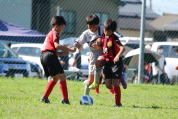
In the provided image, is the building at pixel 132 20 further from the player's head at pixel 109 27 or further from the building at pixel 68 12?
the player's head at pixel 109 27

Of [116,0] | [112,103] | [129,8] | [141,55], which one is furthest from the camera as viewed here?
[129,8]

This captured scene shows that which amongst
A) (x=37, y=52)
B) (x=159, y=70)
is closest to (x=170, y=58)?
(x=159, y=70)

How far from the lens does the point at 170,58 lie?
15.2 metres

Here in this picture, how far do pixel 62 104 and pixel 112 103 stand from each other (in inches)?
38.9

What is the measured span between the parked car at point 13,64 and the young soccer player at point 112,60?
22.3ft

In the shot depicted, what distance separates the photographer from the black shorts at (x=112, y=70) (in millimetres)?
6762

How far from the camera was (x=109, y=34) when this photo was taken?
22.5 ft

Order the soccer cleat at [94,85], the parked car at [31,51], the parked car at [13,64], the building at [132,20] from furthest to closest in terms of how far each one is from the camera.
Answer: the building at [132,20] < the parked car at [31,51] < the parked car at [13,64] < the soccer cleat at [94,85]

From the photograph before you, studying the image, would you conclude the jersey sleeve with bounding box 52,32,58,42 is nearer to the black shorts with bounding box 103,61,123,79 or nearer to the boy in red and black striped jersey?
the boy in red and black striped jersey

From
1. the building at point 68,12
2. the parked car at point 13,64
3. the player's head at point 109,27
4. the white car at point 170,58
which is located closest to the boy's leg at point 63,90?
the player's head at point 109,27

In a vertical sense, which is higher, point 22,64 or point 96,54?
point 96,54

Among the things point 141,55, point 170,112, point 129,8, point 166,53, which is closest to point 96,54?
point 170,112

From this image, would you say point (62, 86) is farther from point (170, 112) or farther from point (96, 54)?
point (170, 112)

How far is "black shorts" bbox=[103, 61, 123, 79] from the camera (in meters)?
6.76
